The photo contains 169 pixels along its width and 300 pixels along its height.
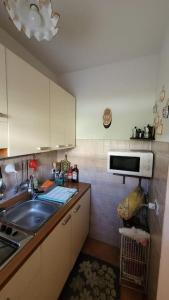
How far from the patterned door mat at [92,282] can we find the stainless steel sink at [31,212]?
0.72 metres

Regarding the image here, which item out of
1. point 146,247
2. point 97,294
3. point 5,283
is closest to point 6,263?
point 5,283

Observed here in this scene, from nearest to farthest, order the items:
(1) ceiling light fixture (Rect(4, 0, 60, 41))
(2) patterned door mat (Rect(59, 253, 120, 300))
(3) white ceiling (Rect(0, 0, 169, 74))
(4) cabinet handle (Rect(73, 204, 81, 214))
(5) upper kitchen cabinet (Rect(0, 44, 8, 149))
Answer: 1. (1) ceiling light fixture (Rect(4, 0, 60, 41))
2. (5) upper kitchen cabinet (Rect(0, 44, 8, 149))
3. (3) white ceiling (Rect(0, 0, 169, 74))
4. (2) patterned door mat (Rect(59, 253, 120, 300))
5. (4) cabinet handle (Rect(73, 204, 81, 214))

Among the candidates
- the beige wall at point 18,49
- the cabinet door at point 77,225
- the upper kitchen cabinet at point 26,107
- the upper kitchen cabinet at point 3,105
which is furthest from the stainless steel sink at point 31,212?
the beige wall at point 18,49

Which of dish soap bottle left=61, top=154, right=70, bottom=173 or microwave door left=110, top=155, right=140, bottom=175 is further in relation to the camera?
dish soap bottle left=61, top=154, right=70, bottom=173

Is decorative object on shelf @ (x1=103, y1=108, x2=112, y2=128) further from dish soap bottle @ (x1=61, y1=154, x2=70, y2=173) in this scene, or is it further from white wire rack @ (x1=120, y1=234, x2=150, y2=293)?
white wire rack @ (x1=120, y1=234, x2=150, y2=293)

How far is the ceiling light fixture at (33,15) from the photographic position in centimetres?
63

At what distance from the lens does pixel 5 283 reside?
0.61 m

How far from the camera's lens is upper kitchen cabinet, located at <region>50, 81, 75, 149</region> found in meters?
1.40

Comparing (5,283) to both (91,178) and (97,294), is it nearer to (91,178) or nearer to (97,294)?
(97,294)

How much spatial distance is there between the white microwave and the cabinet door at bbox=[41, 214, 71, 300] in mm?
696

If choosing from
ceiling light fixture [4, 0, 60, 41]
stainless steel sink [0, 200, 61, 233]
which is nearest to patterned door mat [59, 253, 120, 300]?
stainless steel sink [0, 200, 61, 233]

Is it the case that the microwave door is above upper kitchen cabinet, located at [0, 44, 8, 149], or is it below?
below

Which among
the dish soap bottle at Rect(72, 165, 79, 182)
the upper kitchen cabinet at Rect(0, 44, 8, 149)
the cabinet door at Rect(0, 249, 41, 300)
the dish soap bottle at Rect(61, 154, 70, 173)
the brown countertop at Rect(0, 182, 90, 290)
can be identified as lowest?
the cabinet door at Rect(0, 249, 41, 300)

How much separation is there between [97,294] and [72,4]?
2.35 m
